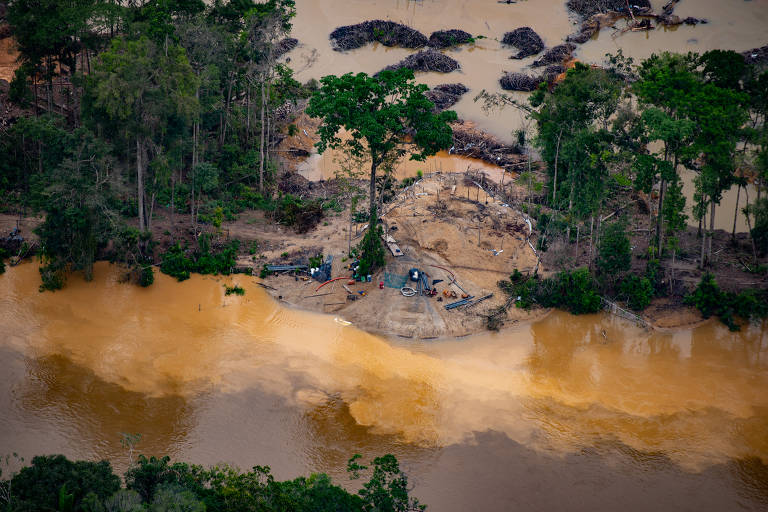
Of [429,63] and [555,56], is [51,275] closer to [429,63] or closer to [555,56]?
[429,63]

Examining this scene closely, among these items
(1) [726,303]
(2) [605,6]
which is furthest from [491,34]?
(1) [726,303]

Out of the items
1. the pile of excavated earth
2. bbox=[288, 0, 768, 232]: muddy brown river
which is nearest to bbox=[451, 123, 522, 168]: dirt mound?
bbox=[288, 0, 768, 232]: muddy brown river

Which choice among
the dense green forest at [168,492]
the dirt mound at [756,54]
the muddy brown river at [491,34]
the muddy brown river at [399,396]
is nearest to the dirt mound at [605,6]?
the muddy brown river at [491,34]

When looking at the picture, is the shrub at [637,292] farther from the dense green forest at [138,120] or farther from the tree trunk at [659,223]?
the dense green forest at [138,120]

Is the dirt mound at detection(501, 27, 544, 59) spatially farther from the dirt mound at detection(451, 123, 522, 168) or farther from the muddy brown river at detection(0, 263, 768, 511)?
the muddy brown river at detection(0, 263, 768, 511)

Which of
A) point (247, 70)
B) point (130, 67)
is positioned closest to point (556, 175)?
point (247, 70)
